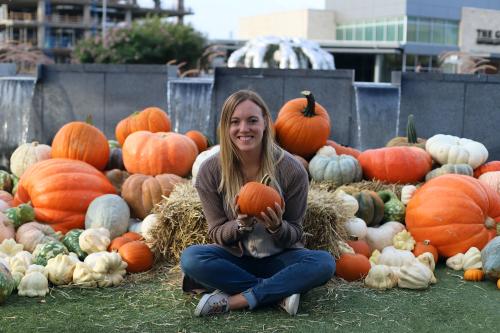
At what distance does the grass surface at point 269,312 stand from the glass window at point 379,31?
2379 inches

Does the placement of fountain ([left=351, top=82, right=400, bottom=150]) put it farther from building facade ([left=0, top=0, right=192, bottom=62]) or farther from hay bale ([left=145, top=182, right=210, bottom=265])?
building facade ([left=0, top=0, right=192, bottom=62])

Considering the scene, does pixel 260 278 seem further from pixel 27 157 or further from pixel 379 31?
pixel 379 31

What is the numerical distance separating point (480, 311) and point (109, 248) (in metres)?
2.58

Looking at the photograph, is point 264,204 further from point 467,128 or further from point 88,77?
point 88,77

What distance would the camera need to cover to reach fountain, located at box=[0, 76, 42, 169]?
9562mm

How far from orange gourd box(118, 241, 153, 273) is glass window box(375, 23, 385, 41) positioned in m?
60.3

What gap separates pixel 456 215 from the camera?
16.5ft

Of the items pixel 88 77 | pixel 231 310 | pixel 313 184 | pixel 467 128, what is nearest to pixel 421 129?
pixel 467 128

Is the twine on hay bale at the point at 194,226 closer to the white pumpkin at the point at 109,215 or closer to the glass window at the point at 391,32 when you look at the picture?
the white pumpkin at the point at 109,215

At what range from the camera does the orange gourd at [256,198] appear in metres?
3.59

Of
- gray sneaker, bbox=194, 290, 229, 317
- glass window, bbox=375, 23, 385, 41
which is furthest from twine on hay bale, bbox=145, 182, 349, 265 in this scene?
glass window, bbox=375, 23, 385, 41

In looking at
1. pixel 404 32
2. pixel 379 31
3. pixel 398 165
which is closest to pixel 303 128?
pixel 398 165

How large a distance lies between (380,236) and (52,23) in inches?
2813

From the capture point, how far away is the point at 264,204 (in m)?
3.60
